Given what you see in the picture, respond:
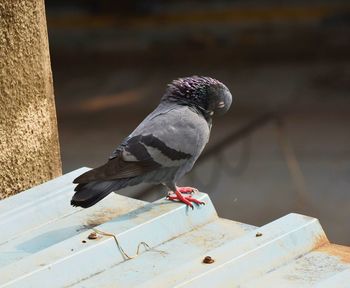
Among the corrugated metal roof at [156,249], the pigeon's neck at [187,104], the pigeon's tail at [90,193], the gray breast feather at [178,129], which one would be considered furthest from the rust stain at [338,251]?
the pigeon's neck at [187,104]

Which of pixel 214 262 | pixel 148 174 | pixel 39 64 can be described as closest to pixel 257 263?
pixel 214 262

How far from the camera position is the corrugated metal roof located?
2.91 metres

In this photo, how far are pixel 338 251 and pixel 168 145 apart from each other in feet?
3.63

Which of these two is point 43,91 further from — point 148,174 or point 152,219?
point 152,219

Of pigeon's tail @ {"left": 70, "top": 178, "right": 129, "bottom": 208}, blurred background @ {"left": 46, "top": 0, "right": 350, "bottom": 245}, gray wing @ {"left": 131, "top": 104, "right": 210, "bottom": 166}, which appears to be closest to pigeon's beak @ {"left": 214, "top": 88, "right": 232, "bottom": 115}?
gray wing @ {"left": 131, "top": 104, "right": 210, "bottom": 166}

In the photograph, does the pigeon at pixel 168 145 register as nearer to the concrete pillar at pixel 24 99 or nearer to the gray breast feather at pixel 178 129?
the gray breast feather at pixel 178 129

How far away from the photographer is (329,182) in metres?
8.64

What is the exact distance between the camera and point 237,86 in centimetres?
1177

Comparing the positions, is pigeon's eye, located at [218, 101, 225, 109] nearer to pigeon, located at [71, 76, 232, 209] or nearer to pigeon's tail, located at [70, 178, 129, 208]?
pigeon, located at [71, 76, 232, 209]

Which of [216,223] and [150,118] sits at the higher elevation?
[150,118]

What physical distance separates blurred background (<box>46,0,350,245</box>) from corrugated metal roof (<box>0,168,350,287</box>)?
417 cm

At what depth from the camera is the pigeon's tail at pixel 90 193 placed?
3.55m

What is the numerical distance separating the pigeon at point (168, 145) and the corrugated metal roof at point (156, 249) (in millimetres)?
137

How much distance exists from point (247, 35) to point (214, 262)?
36.5ft
